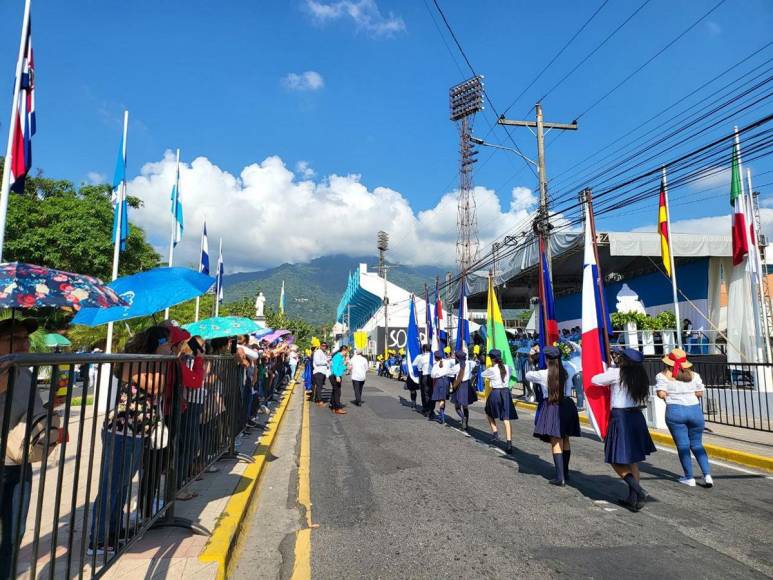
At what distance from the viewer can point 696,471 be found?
24.2ft

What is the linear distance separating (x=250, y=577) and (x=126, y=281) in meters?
3.16

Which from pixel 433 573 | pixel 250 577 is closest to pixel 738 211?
pixel 433 573

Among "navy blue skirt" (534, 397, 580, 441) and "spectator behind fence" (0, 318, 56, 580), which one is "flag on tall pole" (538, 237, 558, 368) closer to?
"navy blue skirt" (534, 397, 580, 441)

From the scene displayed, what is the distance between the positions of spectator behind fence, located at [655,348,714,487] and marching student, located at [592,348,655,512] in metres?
1.20

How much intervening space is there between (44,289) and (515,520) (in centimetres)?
471

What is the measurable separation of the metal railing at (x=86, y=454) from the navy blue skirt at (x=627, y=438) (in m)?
4.32

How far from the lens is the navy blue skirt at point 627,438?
217 inches

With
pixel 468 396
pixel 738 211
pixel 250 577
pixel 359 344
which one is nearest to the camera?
pixel 250 577

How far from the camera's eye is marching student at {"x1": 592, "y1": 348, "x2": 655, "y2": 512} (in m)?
5.51

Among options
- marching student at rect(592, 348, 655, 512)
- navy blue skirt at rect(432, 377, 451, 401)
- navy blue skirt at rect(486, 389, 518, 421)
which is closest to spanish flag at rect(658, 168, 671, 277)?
navy blue skirt at rect(432, 377, 451, 401)

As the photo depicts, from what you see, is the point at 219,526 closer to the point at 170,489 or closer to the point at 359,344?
the point at 170,489

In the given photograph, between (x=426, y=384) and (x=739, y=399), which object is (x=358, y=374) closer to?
(x=426, y=384)

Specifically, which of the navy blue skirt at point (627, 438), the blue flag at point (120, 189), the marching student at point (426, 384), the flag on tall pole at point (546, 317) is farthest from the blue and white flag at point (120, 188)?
the navy blue skirt at point (627, 438)

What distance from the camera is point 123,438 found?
10.6 ft
